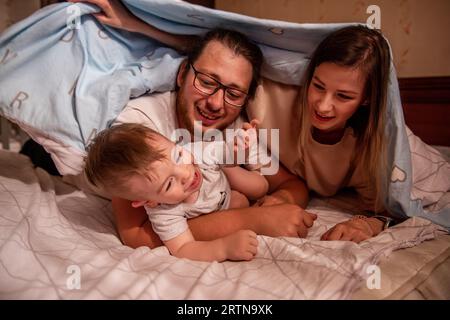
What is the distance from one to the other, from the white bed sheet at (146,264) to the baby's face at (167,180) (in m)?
0.12

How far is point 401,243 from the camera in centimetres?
82

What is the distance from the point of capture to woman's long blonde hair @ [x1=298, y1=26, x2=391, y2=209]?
0.93 m

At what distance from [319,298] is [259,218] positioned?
320 mm

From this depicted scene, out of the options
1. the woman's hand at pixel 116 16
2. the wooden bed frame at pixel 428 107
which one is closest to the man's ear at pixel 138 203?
the woman's hand at pixel 116 16

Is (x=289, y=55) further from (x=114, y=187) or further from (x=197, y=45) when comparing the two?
(x=114, y=187)

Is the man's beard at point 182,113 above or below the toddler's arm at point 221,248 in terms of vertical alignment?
above

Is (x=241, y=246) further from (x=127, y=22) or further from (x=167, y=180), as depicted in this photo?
(x=127, y=22)

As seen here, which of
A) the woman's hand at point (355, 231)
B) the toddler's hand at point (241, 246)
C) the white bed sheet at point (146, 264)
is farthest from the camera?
the woman's hand at point (355, 231)

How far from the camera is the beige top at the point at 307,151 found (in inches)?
43.1

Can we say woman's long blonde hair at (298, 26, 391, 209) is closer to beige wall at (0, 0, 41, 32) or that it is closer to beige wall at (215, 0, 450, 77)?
beige wall at (215, 0, 450, 77)

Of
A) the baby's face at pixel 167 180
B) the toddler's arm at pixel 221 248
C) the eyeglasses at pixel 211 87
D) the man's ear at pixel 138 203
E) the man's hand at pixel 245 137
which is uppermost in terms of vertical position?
the eyeglasses at pixel 211 87

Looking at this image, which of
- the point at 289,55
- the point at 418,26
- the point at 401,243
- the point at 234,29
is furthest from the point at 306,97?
the point at 418,26

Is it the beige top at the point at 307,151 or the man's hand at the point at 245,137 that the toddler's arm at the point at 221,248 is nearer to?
the man's hand at the point at 245,137

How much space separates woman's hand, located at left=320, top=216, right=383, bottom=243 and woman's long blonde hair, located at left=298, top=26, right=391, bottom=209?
11 centimetres
